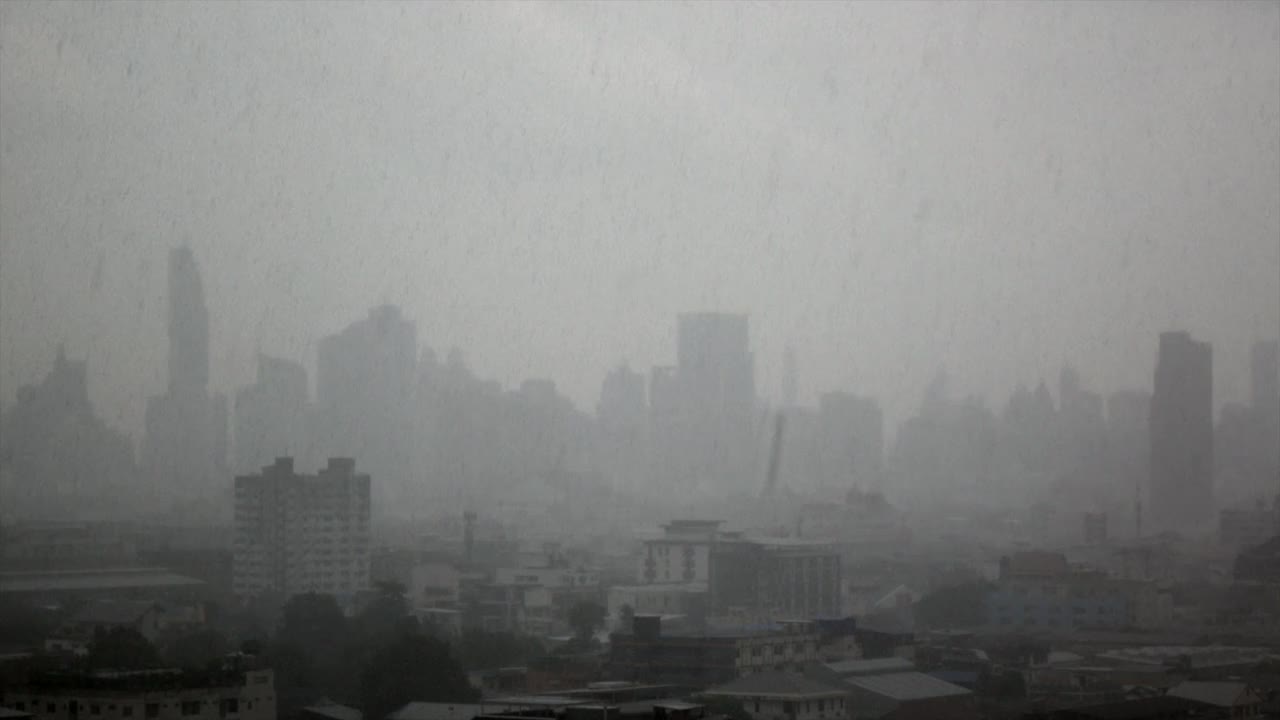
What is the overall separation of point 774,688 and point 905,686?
1.30 metres

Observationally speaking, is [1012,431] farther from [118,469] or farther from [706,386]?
[118,469]

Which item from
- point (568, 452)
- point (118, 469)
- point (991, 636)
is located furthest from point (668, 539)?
point (568, 452)

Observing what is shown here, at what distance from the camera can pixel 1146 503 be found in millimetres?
Result: 34312

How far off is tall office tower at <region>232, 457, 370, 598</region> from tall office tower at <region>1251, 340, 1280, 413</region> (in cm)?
1634

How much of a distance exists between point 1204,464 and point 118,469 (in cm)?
1746

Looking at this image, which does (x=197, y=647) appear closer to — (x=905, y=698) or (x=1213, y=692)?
(x=905, y=698)

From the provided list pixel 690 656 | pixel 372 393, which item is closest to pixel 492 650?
pixel 690 656

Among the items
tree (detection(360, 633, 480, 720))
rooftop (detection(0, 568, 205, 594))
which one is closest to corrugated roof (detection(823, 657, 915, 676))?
tree (detection(360, 633, 480, 720))

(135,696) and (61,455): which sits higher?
(61,455)

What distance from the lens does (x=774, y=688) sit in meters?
11.7

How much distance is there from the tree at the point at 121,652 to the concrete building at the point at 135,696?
1927 millimetres

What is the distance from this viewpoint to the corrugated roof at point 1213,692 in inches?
470

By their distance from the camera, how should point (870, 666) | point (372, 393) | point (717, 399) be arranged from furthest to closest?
point (717, 399)
point (372, 393)
point (870, 666)

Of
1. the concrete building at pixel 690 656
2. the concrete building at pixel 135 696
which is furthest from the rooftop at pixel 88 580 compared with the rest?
the concrete building at pixel 135 696
